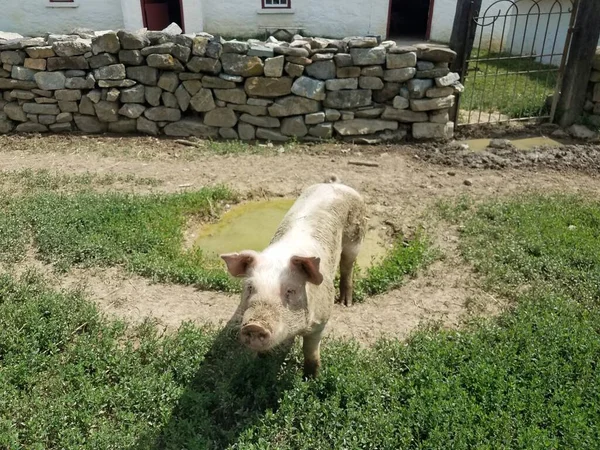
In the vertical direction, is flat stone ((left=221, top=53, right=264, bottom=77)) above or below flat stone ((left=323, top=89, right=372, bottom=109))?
above

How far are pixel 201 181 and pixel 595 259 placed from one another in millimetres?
5323

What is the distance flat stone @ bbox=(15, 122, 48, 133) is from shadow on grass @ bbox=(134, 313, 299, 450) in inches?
284

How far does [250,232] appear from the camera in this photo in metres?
6.64

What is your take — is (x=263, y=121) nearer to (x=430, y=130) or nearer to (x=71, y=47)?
(x=430, y=130)

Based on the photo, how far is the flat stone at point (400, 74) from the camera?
911cm

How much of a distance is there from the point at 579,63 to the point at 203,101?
23.4 feet


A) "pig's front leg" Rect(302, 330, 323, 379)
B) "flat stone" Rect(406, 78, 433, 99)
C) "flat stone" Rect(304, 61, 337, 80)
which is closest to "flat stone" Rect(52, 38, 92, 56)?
"flat stone" Rect(304, 61, 337, 80)

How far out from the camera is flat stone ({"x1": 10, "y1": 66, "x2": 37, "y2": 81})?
9450 millimetres

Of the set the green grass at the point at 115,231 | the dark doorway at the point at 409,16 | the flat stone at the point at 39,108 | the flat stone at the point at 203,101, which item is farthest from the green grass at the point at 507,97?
the dark doorway at the point at 409,16

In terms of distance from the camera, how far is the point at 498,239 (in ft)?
20.6

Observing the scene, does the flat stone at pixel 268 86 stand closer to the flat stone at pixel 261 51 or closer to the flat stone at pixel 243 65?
the flat stone at pixel 243 65

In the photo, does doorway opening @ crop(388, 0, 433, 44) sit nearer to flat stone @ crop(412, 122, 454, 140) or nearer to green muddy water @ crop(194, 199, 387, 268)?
flat stone @ crop(412, 122, 454, 140)

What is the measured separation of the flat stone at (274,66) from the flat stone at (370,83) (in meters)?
1.40

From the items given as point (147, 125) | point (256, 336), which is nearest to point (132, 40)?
point (147, 125)
